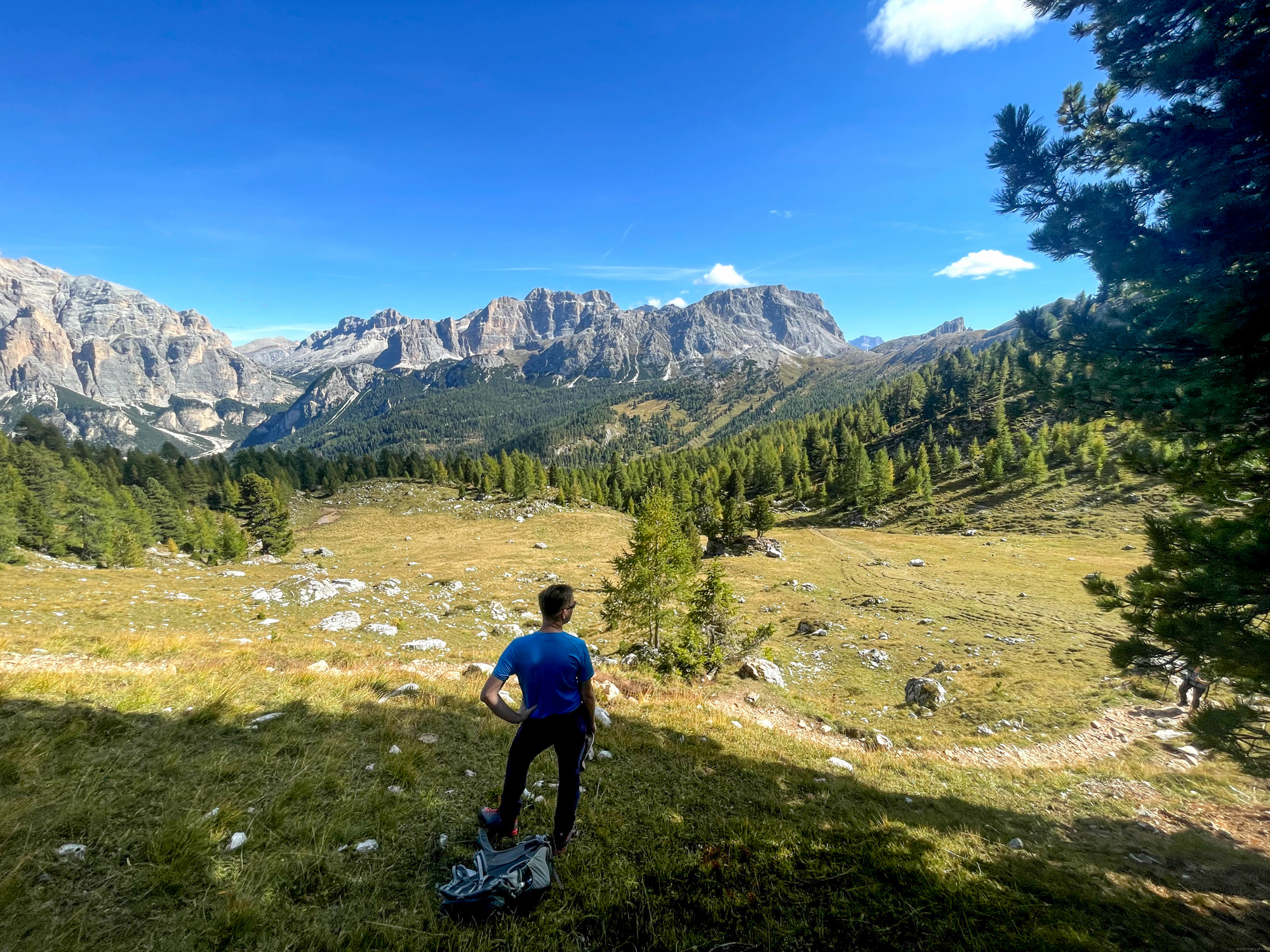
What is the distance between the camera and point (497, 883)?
4.30m

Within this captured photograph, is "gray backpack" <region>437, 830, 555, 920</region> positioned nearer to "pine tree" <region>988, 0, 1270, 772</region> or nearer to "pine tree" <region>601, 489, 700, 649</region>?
"pine tree" <region>988, 0, 1270, 772</region>

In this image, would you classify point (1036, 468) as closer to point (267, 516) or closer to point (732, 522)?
point (732, 522)

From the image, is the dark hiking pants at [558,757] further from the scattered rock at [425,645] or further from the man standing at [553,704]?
the scattered rock at [425,645]

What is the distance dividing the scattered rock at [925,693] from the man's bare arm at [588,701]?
15.3 m

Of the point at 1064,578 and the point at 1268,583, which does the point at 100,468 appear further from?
the point at 1064,578

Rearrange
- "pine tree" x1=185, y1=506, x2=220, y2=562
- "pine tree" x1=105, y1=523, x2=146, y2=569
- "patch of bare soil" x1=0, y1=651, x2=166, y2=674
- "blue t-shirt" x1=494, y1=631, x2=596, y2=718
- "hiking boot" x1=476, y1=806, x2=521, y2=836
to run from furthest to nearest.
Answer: "pine tree" x1=185, y1=506, x2=220, y2=562 → "pine tree" x1=105, y1=523, x2=146, y2=569 → "patch of bare soil" x1=0, y1=651, x2=166, y2=674 → "hiking boot" x1=476, y1=806, x2=521, y2=836 → "blue t-shirt" x1=494, y1=631, x2=596, y2=718

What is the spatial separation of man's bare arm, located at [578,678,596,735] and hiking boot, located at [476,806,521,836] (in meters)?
1.46

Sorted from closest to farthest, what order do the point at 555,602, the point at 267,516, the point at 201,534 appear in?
the point at 555,602 < the point at 201,534 < the point at 267,516

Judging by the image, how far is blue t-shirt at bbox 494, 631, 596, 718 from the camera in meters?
4.82

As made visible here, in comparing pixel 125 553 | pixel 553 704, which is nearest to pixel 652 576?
pixel 553 704

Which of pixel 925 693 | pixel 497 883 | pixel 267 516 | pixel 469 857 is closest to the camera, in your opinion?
pixel 497 883

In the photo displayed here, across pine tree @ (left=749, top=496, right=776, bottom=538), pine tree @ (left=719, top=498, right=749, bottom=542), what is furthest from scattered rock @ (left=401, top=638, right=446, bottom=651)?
pine tree @ (left=749, top=496, right=776, bottom=538)

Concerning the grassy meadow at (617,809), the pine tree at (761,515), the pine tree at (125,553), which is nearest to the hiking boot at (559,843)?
the grassy meadow at (617,809)

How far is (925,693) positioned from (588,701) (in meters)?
15.9
